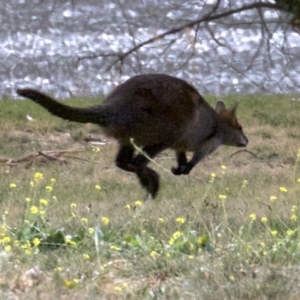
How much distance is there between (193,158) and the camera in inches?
306

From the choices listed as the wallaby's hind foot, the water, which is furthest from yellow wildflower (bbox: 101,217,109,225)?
the water

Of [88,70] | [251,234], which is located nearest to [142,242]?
[251,234]

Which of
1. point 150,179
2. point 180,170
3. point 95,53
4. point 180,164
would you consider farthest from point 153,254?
point 95,53

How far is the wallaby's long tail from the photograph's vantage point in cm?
606

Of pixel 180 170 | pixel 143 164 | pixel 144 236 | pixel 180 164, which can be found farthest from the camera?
pixel 180 164

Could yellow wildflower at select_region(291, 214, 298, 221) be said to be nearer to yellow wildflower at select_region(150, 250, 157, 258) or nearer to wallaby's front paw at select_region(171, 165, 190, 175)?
yellow wildflower at select_region(150, 250, 157, 258)

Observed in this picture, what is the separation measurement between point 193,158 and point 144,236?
3005mm

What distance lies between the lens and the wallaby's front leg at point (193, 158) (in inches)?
303

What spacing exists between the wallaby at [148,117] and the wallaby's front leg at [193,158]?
0.8 inches

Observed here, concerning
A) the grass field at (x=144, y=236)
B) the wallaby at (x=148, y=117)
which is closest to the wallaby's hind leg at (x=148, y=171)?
the wallaby at (x=148, y=117)

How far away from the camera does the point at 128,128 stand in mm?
6812

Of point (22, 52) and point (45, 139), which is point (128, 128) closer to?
point (45, 139)

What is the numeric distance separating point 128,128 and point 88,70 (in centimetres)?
704

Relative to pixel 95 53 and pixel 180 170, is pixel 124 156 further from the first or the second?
pixel 95 53
